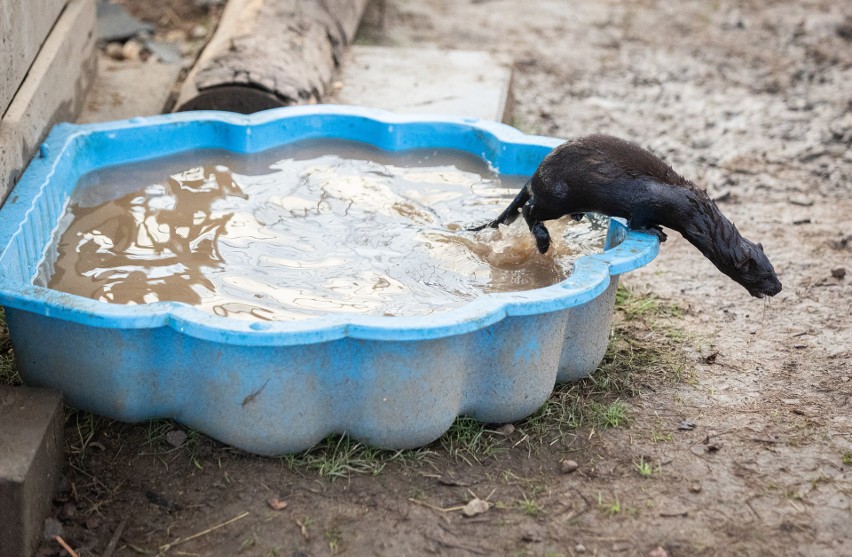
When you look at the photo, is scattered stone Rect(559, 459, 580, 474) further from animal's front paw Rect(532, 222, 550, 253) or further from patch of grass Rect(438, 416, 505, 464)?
animal's front paw Rect(532, 222, 550, 253)

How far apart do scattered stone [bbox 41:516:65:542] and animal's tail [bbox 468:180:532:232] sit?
7.05 ft

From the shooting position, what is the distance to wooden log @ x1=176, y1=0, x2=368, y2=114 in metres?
5.34

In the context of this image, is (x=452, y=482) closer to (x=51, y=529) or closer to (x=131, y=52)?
(x=51, y=529)

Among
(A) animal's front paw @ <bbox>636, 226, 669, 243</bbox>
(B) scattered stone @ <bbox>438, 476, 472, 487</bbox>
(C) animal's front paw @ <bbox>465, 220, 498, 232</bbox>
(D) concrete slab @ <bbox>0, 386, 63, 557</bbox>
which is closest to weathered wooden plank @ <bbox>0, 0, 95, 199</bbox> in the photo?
(D) concrete slab @ <bbox>0, 386, 63, 557</bbox>

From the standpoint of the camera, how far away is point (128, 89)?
6230 mm

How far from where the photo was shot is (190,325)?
126 inches

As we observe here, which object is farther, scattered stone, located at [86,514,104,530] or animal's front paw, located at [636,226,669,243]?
animal's front paw, located at [636,226,669,243]

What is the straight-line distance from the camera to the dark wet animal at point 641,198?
3.96m

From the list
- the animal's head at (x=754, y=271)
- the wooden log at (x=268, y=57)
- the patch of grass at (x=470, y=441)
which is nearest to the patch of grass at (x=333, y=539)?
the patch of grass at (x=470, y=441)

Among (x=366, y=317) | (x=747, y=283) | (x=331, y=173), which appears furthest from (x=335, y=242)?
(x=747, y=283)

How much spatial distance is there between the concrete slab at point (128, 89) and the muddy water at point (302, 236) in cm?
119

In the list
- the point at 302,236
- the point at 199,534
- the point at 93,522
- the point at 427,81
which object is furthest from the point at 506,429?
the point at 427,81

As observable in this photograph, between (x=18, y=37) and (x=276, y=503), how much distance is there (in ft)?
8.54

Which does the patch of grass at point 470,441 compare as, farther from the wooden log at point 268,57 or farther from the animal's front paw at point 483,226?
the wooden log at point 268,57
